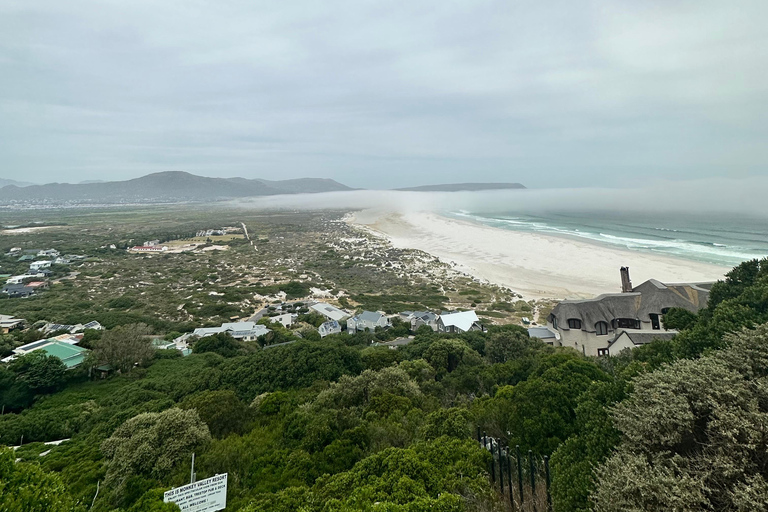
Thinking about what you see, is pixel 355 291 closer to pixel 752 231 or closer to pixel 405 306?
pixel 405 306

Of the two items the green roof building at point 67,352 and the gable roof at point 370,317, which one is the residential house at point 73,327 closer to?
the green roof building at point 67,352

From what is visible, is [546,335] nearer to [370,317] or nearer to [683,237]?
[370,317]

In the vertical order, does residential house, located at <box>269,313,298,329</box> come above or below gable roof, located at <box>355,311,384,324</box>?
below

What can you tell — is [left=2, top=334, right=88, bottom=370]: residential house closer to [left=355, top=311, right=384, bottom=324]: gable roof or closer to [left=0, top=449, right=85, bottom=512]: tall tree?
[left=0, top=449, right=85, bottom=512]: tall tree

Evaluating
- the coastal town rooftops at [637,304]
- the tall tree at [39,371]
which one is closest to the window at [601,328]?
the coastal town rooftops at [637,304]

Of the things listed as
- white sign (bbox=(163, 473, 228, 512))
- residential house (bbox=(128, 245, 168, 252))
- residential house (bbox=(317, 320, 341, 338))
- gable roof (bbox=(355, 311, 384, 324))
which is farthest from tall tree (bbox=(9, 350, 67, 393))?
residential house (bbox=(128, 245, 168, 252))

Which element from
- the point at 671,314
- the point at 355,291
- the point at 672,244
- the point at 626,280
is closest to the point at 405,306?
the point at 355,291
